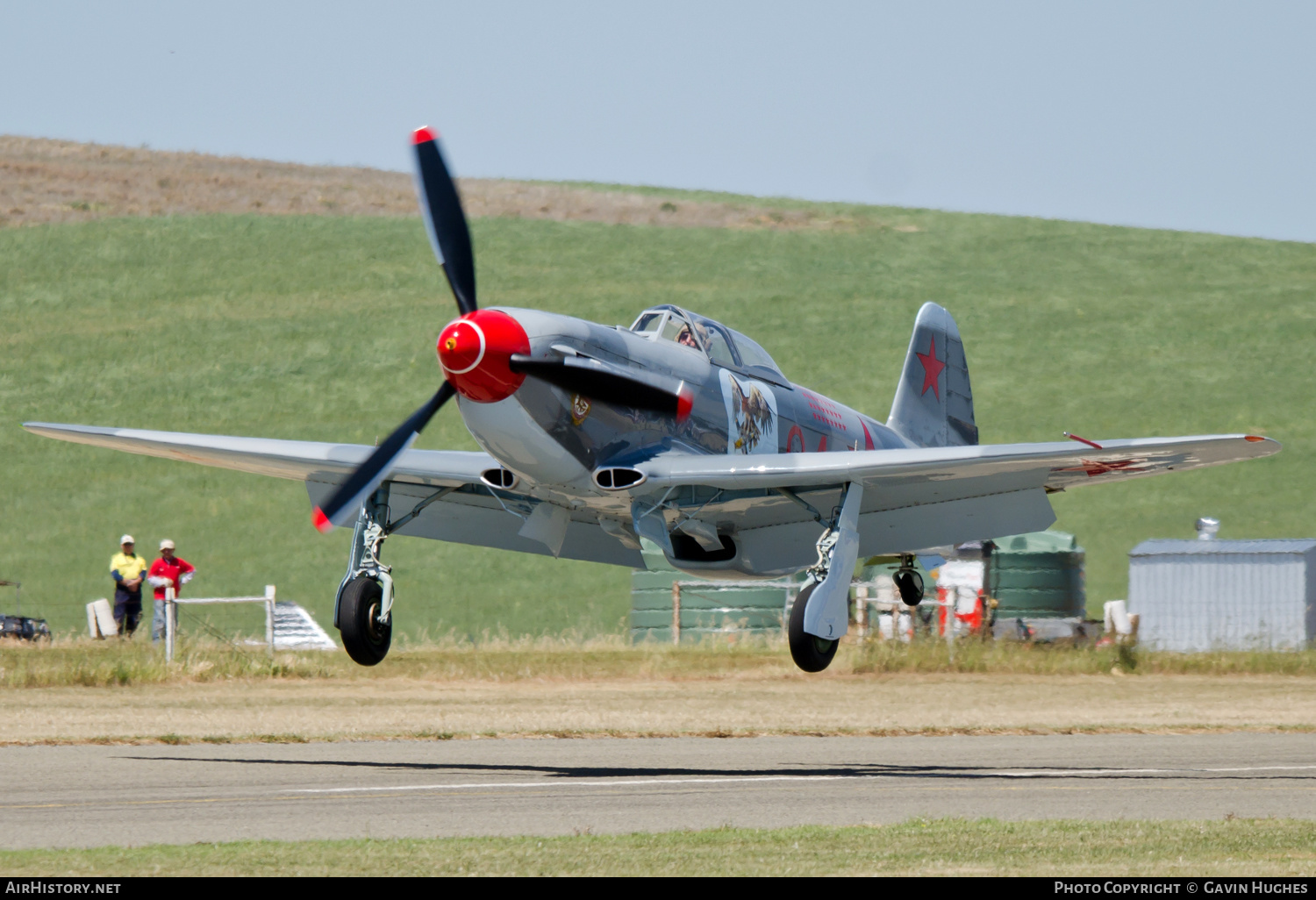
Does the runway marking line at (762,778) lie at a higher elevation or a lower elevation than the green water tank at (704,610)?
lower

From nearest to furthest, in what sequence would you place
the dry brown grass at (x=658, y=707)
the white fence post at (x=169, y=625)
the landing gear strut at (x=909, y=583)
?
the dry brown grass at (x=658, y=707), the landing gear strut at (x=909, y=583), the white fence post at (x=169, y=625)

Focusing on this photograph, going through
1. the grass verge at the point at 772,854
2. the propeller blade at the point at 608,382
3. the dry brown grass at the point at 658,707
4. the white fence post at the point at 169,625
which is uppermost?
the propeller blade at the point at 608,382

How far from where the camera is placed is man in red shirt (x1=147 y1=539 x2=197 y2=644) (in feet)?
87.7

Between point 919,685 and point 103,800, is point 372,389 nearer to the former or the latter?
point 919,685

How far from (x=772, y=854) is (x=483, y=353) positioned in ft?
19.2

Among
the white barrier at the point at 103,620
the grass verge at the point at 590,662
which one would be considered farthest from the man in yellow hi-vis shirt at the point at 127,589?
the white barrier at the point at 103,620

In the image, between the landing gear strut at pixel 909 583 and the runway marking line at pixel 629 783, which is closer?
the runway marking line at pixel 629 783

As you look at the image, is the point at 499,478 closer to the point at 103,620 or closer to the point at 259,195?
the point at 103,620

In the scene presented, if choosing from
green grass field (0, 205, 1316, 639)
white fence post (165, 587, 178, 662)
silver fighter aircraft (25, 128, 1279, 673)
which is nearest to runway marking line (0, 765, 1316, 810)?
silver fighter aircraft (25, 128, 1279, 673)

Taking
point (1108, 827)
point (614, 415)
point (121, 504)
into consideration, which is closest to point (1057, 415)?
point (121, 504)

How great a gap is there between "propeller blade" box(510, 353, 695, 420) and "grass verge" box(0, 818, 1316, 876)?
506 centimetres

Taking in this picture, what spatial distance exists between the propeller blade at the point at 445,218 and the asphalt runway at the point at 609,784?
450 centimetres

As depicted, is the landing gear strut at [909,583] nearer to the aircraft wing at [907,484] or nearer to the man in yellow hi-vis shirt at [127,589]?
the aircraft wing at [907,484]

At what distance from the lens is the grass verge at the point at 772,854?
8.59 meters
